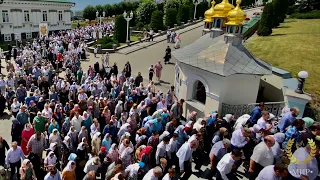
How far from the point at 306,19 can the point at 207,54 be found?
38.5 meters

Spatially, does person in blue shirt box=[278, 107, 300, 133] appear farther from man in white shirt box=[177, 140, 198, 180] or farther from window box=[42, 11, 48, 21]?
window box=[42, 11, 48, 21]

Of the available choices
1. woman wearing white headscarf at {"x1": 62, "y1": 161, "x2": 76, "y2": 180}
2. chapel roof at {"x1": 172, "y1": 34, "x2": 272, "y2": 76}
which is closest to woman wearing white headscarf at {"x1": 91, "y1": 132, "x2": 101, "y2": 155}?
woman wearing white headscarf at {"x1": 62, "y1": 161, "x2": 76, "y2": 180}

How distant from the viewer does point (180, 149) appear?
Answer: 867 centimetres

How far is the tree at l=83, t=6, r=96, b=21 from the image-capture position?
66.8 m

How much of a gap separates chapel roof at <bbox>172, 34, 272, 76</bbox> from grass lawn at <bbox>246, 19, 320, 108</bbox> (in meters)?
4.33

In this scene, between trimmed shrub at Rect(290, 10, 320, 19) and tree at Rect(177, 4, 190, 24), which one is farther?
tree at Rect(177, 4, 190, 24)

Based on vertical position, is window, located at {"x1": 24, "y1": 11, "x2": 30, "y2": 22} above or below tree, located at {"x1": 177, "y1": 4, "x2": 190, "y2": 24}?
below

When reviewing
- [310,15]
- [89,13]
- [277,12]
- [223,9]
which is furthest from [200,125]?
[89,13]

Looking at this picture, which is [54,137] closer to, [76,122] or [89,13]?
[76,122]

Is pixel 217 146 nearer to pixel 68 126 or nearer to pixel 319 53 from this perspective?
pixel 68 126

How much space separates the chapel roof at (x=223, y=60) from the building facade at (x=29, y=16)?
34.8 meters

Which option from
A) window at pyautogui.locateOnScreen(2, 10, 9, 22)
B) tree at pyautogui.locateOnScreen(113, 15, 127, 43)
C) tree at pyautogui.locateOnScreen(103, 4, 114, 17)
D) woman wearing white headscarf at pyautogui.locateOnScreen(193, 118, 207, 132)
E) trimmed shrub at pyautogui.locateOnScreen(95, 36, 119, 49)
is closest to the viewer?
woman wearing white headscarf at pyautogui.locateOnScreen(193, 118, 207, 132)

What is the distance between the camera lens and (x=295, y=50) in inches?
1016

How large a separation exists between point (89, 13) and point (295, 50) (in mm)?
53005
